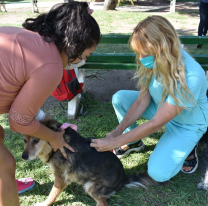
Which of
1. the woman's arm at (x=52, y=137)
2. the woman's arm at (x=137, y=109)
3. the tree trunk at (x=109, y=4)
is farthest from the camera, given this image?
the tree trunk at (x=109, y=4)

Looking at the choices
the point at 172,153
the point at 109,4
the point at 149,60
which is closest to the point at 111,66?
the point at 149,60

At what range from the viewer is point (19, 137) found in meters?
3.62

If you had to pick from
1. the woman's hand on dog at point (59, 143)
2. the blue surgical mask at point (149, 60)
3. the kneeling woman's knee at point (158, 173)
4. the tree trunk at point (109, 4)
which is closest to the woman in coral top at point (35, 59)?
the woman's hand on dog at point (59, 143)

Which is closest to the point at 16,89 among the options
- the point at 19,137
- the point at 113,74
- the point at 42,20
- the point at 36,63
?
the point at 36,63

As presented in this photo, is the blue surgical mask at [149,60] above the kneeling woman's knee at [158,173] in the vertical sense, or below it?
above

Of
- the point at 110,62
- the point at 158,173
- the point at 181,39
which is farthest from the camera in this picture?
the point at 110,62

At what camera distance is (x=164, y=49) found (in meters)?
2.20

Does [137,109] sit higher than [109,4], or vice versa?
[137,109]

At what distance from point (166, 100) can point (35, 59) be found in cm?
142

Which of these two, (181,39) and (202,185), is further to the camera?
(181,39)

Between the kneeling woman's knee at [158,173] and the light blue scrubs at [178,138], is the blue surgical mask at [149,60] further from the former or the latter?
the kneeling woman's knee at [158,173]

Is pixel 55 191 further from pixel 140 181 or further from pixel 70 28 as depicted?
pixel 70 28

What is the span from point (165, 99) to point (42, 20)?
149 centimetres

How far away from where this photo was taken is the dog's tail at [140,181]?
272 centimetres
